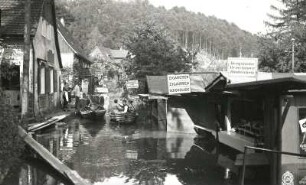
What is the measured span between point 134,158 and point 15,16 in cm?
1317

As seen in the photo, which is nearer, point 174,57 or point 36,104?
point 36,104

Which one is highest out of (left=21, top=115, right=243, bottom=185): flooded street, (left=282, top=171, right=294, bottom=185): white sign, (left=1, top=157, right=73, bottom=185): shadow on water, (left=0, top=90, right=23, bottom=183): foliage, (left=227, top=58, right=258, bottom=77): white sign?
(left=227, top=58, right=258, bottom=77): white sign

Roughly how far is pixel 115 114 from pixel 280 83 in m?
20.8

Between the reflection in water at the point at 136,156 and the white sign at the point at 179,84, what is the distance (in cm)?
244

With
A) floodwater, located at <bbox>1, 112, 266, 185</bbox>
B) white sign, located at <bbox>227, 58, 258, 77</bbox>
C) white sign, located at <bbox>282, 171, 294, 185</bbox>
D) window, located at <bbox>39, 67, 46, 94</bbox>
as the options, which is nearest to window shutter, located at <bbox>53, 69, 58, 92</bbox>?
window, located at <bbox>39, 67, 46, 94</bbox>

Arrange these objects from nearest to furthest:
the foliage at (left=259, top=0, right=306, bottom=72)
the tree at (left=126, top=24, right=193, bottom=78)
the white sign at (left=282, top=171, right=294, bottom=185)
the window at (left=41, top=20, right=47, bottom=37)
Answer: the white sign at (left=282, top=171, right=294, bottom=185), the window at (left=41, top=20, right=47, bottom=37), the tree at (left=126, top=24, right=193, bottom=78), the foliage at (left=259, top=0, right=306, bottom=72)

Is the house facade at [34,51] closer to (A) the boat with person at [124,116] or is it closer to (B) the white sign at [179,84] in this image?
(A) the boat with person at [124,116]

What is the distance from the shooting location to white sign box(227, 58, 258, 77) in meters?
12.2

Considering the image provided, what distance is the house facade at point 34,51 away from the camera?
2389 centimetres

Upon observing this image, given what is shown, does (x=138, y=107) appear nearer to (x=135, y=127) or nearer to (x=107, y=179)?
(x=135, y=127)

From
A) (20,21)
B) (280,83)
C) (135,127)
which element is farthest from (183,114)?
(280,83)

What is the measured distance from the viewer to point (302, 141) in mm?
11211

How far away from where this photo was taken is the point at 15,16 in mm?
24891

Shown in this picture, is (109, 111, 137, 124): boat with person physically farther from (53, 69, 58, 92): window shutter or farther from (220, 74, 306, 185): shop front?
(220, 74, 306, 185): shop front
